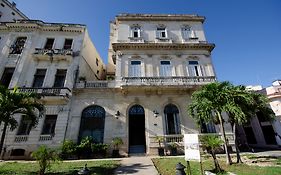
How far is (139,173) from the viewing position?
775 cm

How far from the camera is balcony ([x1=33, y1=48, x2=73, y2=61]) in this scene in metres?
17.5

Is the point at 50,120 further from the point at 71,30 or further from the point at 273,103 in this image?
the point at 273,103

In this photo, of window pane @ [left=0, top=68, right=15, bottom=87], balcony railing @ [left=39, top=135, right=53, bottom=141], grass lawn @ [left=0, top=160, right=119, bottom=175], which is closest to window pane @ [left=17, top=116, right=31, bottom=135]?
balcony railing @ [left=39, top=135, right=53, bottom=141]

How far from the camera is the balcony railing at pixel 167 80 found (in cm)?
1620

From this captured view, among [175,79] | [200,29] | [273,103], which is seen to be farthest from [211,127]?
[200,29]

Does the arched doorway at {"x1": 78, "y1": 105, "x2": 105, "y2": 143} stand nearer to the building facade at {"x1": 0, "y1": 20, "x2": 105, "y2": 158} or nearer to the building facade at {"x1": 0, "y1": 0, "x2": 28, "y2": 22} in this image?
the building facade at {"x1": 0, "y1": 20, "x2": 105, "y2": 158}

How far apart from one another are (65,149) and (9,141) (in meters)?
5.43

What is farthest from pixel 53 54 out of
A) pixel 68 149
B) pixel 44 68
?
pixel 68 149

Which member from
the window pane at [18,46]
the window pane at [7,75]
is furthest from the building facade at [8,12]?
the window pane at [7,75]

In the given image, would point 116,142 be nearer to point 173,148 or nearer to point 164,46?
point 173,148

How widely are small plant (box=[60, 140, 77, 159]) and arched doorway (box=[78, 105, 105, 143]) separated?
5.36 feet

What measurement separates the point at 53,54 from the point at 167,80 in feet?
41.8

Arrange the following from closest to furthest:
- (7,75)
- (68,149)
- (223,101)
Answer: (223,101) < (68,149) < (7,75)

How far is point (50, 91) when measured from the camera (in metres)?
15.7
